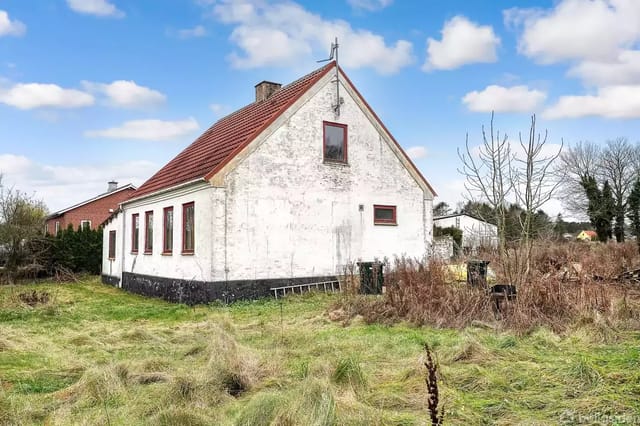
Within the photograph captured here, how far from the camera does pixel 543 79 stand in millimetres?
13836

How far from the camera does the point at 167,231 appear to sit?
18.2 metres

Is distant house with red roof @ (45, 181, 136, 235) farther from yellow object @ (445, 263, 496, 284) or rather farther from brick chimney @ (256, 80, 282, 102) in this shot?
yellow object @ (445, 263, 496, 284)

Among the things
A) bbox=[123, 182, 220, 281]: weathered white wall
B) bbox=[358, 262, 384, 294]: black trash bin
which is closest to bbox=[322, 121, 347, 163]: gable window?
bbox=[123, 182, 220, 281]: weathered white wall

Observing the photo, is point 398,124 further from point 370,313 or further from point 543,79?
point 370,313

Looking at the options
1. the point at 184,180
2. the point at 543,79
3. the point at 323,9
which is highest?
the point at 323,9

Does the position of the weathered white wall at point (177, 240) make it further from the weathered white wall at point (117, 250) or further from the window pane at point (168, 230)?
the weathered white wall at point (117, 250)

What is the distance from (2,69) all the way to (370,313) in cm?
1248

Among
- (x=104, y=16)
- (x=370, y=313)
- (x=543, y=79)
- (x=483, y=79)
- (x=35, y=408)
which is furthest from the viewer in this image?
(x=483, y=79)

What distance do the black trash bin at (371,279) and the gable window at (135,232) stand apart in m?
11.6

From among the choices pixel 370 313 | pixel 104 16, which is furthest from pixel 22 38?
pixel 370 313

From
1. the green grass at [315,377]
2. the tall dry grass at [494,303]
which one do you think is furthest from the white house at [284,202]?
the green grass at [315,377]

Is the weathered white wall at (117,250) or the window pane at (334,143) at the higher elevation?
the window pane at (334,143)

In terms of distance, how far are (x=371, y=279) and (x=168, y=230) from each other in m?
8.60

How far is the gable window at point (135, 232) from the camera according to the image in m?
21.2
